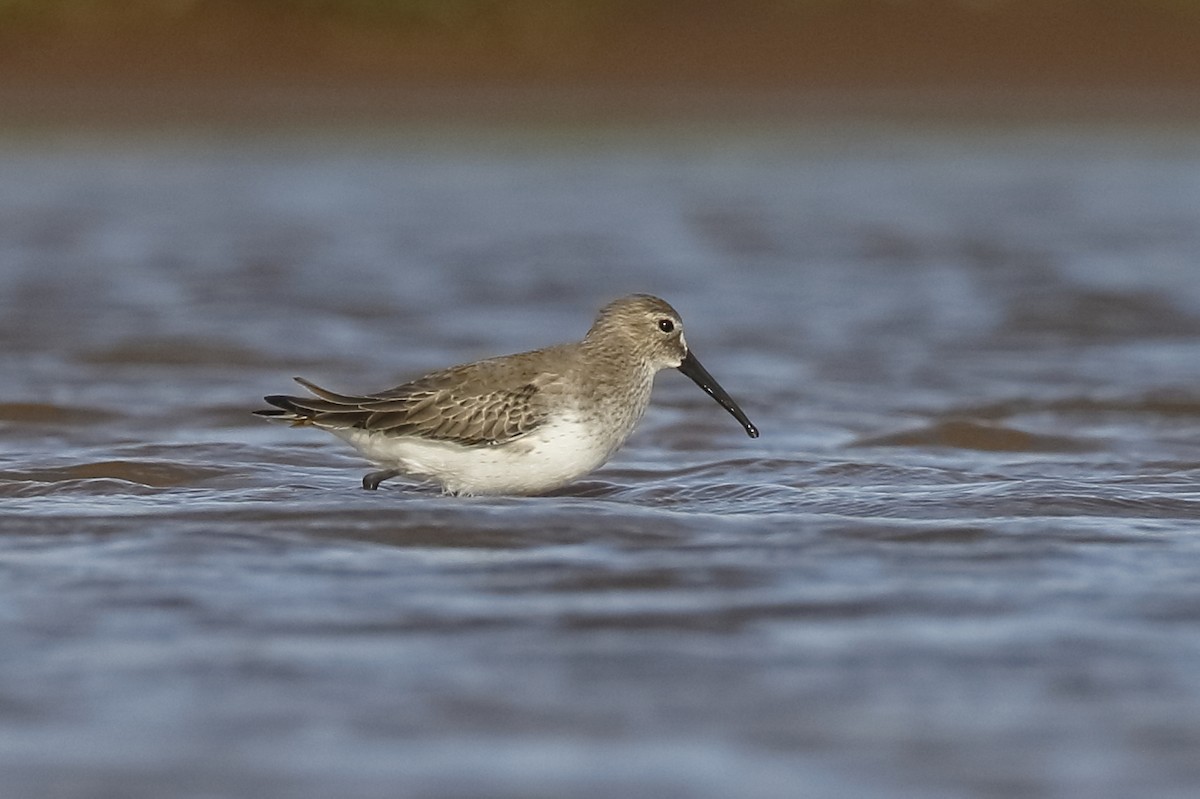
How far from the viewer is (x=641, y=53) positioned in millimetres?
29000

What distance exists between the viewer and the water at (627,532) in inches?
202

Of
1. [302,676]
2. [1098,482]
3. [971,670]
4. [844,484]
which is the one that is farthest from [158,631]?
[1098,482]

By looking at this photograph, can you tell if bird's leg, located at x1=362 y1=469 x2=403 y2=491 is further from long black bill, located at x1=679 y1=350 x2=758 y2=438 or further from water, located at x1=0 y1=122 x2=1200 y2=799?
long black bill, located at x1=679 y1=350 x2=758 y2=438

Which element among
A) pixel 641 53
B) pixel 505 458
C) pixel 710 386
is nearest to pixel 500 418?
pixel 505 458

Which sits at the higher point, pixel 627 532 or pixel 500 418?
pixel 500 418

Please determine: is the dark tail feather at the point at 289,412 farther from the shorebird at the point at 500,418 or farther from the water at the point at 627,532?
the water at the point at 627,532

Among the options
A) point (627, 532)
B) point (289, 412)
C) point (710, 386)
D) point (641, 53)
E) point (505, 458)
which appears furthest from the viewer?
point (641, 53)

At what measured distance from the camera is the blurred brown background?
27.6 meters

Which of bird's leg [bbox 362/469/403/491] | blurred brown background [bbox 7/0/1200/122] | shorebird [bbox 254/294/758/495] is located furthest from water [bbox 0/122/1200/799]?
blurred brown background [bbox 7/0/1200/122]

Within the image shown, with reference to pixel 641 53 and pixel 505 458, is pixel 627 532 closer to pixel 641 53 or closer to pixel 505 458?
pixel 505 458

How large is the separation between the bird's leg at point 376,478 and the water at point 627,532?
8cm

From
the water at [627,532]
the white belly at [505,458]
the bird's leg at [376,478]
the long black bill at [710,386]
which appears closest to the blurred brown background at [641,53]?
the water at [627,532]

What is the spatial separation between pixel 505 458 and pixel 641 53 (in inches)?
835

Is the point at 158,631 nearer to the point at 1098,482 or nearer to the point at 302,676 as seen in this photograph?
the point at 302,676
